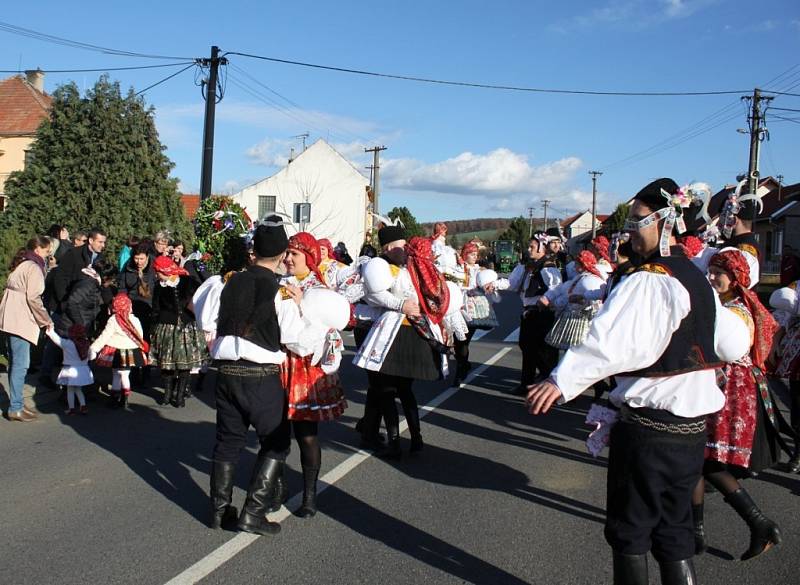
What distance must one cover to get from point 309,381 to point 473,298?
18.9 ft

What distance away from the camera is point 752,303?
16.0ft

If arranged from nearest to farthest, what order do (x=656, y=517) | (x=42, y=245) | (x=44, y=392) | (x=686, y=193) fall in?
(x=656, y=517), (x=686, y=193), (x=42, y=245), (x=44, y=392)

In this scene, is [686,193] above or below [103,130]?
below

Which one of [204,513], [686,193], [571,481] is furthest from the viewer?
[571,481]

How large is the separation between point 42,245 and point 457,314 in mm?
4472

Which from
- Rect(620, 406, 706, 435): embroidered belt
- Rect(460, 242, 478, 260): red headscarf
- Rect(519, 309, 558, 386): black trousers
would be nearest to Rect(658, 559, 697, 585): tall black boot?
Answer: Rect(620, 406, 706, 435): embroidered belt

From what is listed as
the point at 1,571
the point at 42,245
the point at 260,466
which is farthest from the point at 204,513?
the point at 42,245

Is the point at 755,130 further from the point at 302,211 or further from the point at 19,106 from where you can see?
the point at 19,106

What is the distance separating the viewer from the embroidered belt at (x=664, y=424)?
3135 mm

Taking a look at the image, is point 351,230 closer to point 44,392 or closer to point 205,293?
point 44,392

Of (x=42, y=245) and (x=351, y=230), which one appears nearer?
(x=42, y=245)

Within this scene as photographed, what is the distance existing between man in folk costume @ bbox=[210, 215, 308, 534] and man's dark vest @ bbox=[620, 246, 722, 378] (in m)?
2.15

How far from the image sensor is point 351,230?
48812 mm


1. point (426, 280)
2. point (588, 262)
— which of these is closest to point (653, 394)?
point (426, 280)
